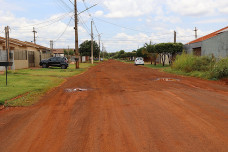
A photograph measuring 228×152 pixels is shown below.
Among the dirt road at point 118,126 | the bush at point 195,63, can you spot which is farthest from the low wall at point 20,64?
the dirt road at point 118,126

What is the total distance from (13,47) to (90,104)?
84.0 ft

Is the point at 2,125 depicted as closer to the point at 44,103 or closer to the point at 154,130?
the point at 44,103

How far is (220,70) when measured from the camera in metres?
15.5

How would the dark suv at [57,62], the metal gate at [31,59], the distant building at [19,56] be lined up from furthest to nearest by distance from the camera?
the metal gate at [31,59] → the dark suv at [57,62] → the distant building at [19,56]

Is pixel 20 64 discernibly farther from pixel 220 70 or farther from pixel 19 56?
pixel 220 70

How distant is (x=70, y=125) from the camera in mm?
5496

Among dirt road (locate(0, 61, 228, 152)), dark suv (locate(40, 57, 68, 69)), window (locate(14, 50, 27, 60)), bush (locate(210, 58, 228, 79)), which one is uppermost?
window (locate(14, 50, 27, 60))

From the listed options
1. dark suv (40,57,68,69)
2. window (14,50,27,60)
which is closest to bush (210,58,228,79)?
dark suv (40,57,68,69)

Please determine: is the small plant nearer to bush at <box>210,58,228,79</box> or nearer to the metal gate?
bush at <box>210,58,228,79</box>

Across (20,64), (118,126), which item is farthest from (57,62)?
(118,126)

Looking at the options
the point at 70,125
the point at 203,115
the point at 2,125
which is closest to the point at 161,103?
the point at 203,115

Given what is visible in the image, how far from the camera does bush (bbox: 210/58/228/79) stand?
15445mm

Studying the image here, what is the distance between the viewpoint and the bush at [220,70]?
50.7ft

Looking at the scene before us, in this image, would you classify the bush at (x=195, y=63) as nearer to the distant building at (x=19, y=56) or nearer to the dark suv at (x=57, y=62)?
the dark suv at (x=57, y=62)
